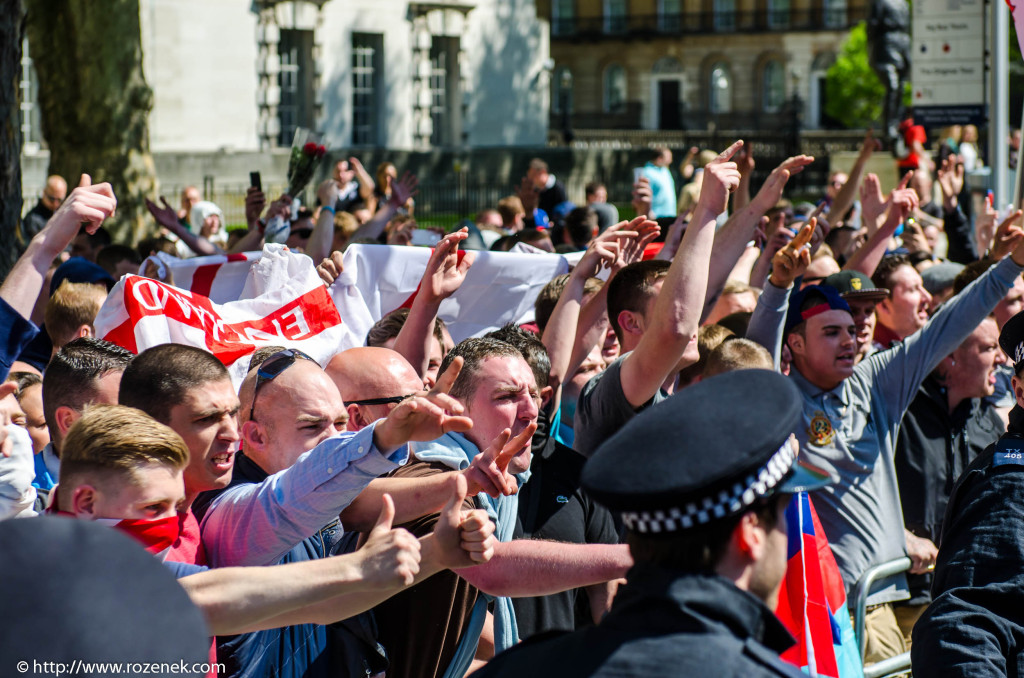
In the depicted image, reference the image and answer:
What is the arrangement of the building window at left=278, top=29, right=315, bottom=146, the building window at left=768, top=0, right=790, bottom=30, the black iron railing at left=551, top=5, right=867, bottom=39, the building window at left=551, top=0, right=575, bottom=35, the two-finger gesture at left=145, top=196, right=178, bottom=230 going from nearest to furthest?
the two-finger gesture at left=145, top=196, right=178, bottom=230 → the building window at left=278, top=29, right=315, bottom=146 → the building window at left=768, top=0, right=790, bottom=30 → the black iron railing at left=551, top=5, right=867, bottom=39 → the building window at left=551, top=0, right=575, bottom=35

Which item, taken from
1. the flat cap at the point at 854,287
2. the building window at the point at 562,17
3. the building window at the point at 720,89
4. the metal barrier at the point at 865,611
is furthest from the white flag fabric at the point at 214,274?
the building window at the point at 562,17

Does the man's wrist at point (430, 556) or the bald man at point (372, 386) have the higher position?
the bald man at point (372, 386)

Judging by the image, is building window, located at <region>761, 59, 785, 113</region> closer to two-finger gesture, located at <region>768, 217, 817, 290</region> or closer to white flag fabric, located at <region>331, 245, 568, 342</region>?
white flag fabric, located at <region>331, 245, 568, 342</region>

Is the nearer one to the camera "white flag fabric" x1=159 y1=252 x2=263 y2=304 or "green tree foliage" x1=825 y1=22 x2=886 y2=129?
"white flag fabric" x1=159 y1=252 x2=263 y2=304

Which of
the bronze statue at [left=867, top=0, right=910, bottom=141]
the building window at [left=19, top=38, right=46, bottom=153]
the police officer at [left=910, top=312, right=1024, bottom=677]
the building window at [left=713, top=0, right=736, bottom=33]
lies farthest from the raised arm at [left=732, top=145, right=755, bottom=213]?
the building window at [left=713, top=0, right=736, bottom=33]

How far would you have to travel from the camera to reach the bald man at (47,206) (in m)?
11.3

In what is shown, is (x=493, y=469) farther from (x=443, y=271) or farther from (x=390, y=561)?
(x=443, y=271)

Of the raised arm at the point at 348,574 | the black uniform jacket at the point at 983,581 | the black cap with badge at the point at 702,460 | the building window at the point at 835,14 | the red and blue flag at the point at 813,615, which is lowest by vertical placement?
the red and blue flag at the point at 813,615

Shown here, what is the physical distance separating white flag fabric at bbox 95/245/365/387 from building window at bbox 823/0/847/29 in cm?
6850

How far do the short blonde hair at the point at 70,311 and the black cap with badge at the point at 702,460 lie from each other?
12.8ft

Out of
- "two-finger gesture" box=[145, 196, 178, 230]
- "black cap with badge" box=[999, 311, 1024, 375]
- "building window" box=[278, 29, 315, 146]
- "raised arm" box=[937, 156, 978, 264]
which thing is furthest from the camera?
"building window" box=[278, 29, 315, 146]

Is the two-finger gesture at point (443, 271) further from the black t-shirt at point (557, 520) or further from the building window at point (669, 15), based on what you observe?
the building window at point (669, 15)

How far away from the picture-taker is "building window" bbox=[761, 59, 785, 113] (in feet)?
233

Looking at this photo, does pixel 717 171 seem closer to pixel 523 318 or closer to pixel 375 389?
pixel 375 389
